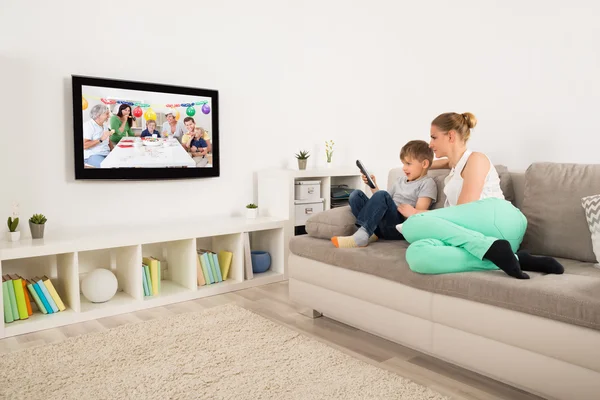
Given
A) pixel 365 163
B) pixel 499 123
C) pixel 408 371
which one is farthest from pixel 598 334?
pixel 365 163

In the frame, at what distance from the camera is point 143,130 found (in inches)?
139

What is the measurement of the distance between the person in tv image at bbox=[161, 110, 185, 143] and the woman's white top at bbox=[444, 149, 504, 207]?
6.31 ft

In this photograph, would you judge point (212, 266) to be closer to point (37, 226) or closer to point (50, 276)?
point (50, 276)

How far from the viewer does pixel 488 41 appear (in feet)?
11.0

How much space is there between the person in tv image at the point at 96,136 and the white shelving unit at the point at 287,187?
1260 mm

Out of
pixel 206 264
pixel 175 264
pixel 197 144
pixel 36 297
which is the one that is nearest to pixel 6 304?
pixel 36 297

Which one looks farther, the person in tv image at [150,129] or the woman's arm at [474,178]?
the person in tv image at [150,129]

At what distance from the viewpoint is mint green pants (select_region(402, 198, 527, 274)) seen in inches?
86.1

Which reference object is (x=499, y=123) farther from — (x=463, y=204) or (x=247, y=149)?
(x=247, y=149)

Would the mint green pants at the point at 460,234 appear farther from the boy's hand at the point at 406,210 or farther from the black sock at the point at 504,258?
the boy's hand at the point at 406,210

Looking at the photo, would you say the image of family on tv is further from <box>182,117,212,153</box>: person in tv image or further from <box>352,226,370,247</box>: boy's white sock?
<box>352,226,370,247</box>: boy's white sock

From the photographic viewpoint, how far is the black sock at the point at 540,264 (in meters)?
2.13

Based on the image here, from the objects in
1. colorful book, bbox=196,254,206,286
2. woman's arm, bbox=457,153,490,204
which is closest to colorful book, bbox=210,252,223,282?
colorful book, bbox=196,254,206,286

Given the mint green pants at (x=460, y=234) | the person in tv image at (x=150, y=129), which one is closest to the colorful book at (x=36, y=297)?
the person in tv image at (x=150, y=129)
